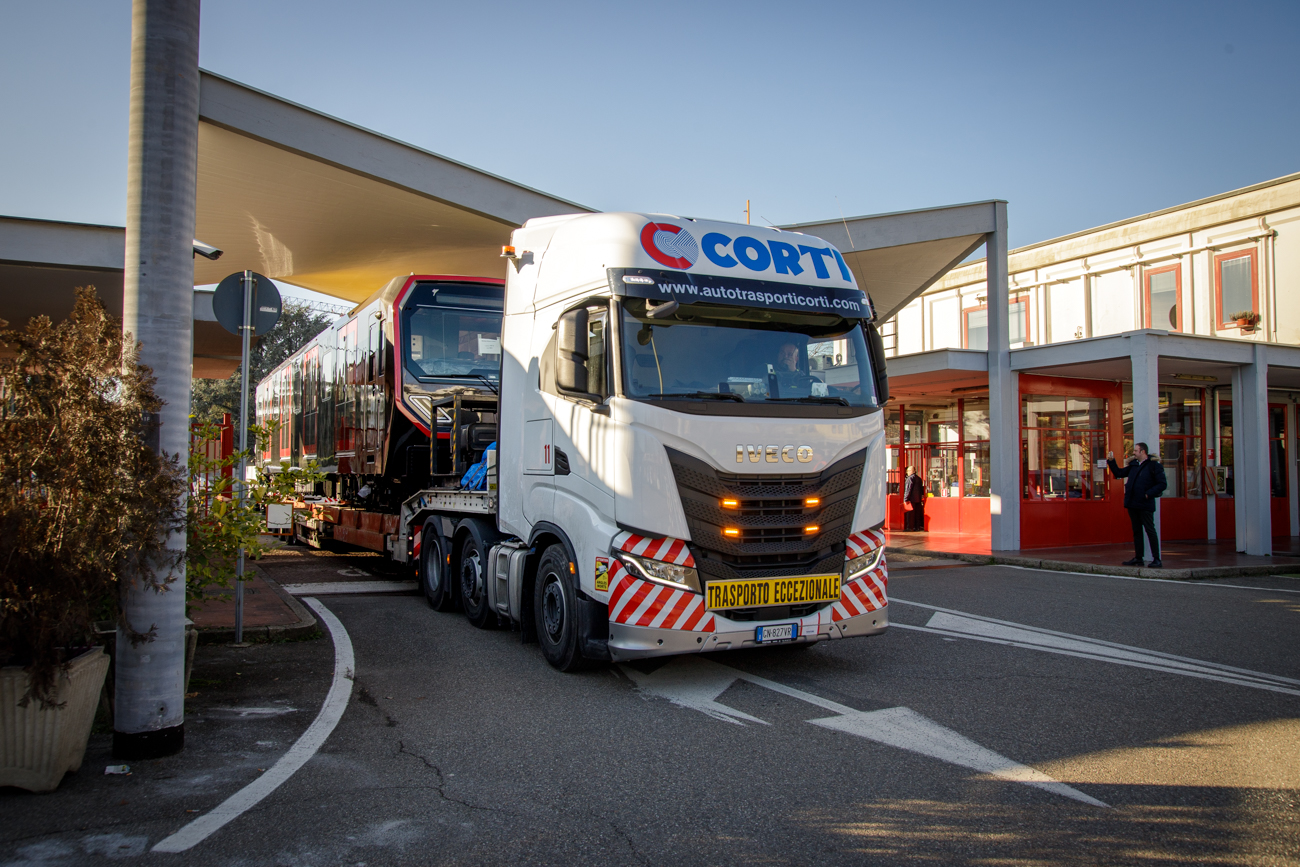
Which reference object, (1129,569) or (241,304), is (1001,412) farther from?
(241,304)

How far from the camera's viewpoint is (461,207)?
42.5ft

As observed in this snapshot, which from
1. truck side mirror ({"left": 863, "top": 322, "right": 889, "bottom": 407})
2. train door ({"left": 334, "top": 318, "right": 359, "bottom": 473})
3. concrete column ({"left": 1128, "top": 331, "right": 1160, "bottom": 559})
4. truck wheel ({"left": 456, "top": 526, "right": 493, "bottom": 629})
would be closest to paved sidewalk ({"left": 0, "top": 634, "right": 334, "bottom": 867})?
truck wheel ({"left": 456, "top": 526, "right": 493, "bottom": 629})

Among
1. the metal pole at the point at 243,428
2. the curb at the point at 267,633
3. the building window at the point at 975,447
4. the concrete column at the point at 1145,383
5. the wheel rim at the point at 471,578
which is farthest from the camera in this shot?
the building window at the point at 975,447

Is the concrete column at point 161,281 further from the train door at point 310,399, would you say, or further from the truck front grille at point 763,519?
the train door at point 310,399

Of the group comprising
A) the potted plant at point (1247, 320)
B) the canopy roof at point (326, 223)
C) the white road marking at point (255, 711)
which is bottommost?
the white road marking at point (255, 711)

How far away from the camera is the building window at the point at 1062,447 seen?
17656 millimetres

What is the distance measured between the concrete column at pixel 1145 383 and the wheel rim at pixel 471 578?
35.9ft

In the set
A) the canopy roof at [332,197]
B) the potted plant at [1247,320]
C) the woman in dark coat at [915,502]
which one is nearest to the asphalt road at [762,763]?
the canopy roof at [332,197]

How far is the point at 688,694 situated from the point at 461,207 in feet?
29.4

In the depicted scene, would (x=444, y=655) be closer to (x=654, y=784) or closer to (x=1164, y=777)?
(x=654, y=784)

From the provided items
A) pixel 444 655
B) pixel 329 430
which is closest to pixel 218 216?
pixel 329 430

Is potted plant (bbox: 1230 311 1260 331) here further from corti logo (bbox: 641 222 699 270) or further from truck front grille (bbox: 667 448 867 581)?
corti logo (bbox: 641 222 699 270)

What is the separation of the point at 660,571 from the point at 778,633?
94 centimetres

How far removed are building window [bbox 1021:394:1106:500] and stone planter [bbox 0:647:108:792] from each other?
16.3 meters
